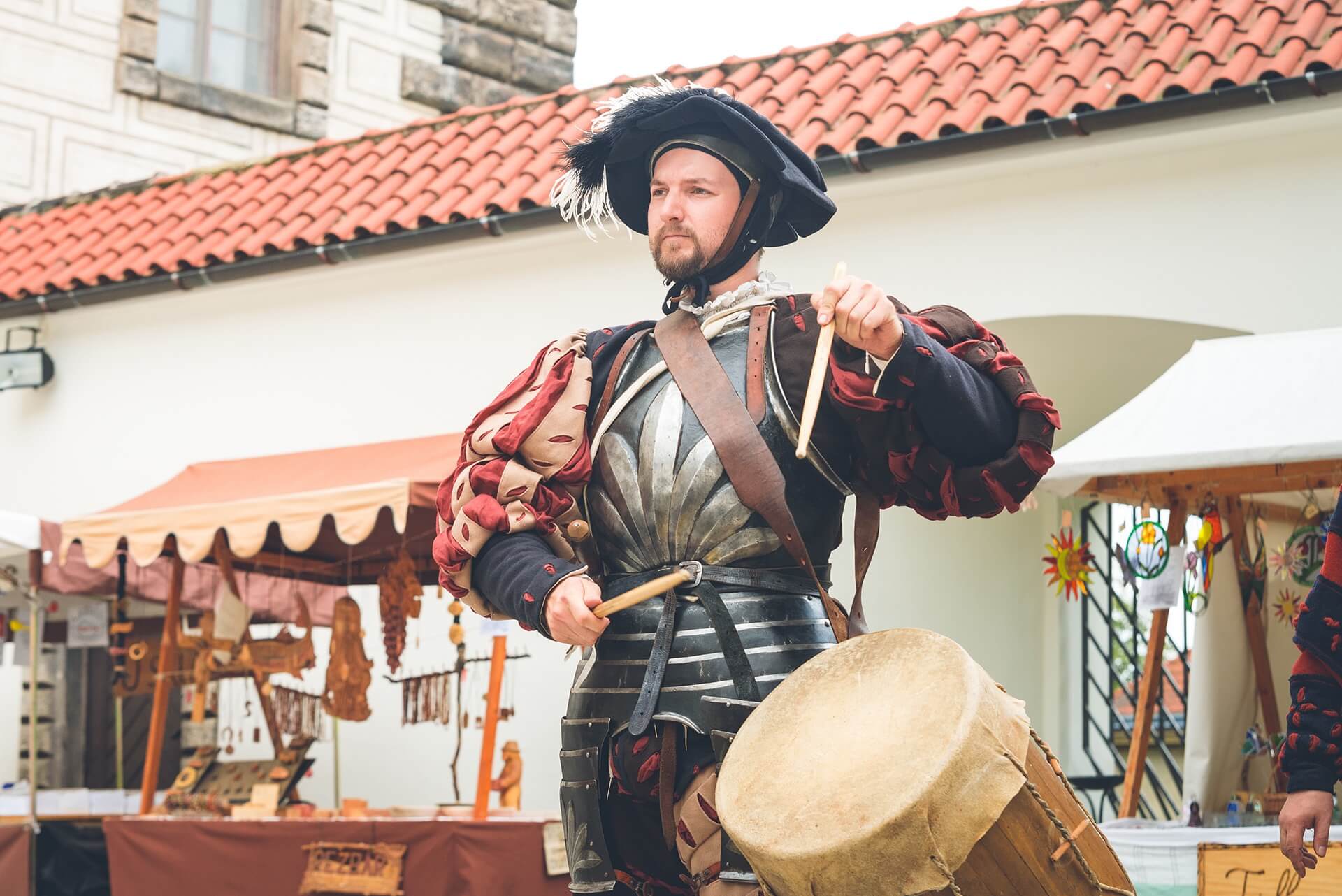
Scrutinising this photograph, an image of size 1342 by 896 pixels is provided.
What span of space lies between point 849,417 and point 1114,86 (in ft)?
16.4

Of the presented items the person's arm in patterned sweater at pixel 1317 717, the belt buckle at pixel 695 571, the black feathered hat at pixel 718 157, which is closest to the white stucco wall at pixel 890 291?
the person's arm in patterned sweater at pixel 1317 717

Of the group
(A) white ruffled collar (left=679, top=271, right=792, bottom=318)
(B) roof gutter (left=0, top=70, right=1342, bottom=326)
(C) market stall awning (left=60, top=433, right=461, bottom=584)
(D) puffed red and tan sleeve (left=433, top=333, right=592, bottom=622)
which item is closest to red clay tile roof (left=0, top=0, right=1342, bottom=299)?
(B) roof gutter (left=0, top=70, right=1342, bottom=326)

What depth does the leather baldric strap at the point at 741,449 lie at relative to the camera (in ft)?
8.44

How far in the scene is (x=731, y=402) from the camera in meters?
2.64

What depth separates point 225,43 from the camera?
1441cm

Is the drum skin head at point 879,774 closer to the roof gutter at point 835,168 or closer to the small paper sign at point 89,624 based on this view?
the roof gutter at point 835,168

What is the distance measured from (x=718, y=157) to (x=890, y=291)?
16.6 ft

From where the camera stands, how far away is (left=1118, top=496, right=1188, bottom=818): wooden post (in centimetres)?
557

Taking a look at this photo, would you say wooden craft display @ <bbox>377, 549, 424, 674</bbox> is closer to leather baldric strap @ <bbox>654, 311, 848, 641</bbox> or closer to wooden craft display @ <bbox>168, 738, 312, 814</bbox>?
wooden craft display @ <bbox>168, 738, 312, 814</bbox>

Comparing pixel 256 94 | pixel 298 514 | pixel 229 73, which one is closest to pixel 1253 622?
pixel 298 514

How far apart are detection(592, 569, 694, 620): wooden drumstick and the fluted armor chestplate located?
0.27 ft

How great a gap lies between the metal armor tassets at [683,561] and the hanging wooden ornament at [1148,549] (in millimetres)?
3290

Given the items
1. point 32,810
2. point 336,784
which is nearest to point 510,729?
point 336,784

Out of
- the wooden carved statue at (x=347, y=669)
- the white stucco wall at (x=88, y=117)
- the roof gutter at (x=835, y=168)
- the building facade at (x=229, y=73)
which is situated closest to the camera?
the roof gutter at (x=835, y=168)
